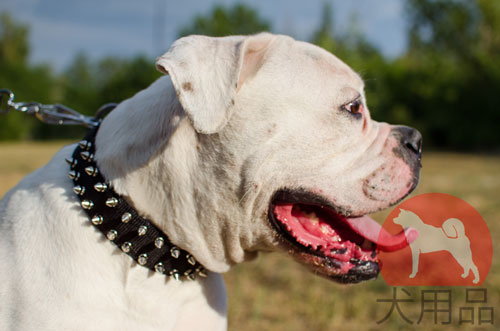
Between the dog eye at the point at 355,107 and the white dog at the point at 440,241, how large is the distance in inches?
34.2

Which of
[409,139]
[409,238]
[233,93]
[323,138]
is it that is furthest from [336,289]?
[233,93]

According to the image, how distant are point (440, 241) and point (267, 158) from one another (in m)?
3.62

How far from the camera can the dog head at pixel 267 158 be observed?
1854 millimetres

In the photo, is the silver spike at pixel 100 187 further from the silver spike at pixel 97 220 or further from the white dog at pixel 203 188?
the silver spike at pixel 97 220

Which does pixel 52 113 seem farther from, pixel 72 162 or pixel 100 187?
pixel 100 187

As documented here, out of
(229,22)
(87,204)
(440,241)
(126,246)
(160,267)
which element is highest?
(87,204)

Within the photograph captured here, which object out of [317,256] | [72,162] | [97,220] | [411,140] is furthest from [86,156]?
[411,140]

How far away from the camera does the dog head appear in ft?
6.08

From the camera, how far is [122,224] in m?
1.88

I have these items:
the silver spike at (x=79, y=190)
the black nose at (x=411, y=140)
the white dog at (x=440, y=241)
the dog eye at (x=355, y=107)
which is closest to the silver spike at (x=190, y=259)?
the silver spike at (x=79, y=190)

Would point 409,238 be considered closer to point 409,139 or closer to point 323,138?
point 409,139

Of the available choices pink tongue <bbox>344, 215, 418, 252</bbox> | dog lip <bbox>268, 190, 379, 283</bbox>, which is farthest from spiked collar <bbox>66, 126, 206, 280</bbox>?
pink tongue <bbox>344, 215, 418, 252</bbox>

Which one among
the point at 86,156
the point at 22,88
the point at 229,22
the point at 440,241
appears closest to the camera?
the point at 86,156

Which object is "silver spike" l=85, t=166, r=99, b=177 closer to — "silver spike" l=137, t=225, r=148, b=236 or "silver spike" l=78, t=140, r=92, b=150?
"silver spike" l=78, t=140, r=92, b=150
